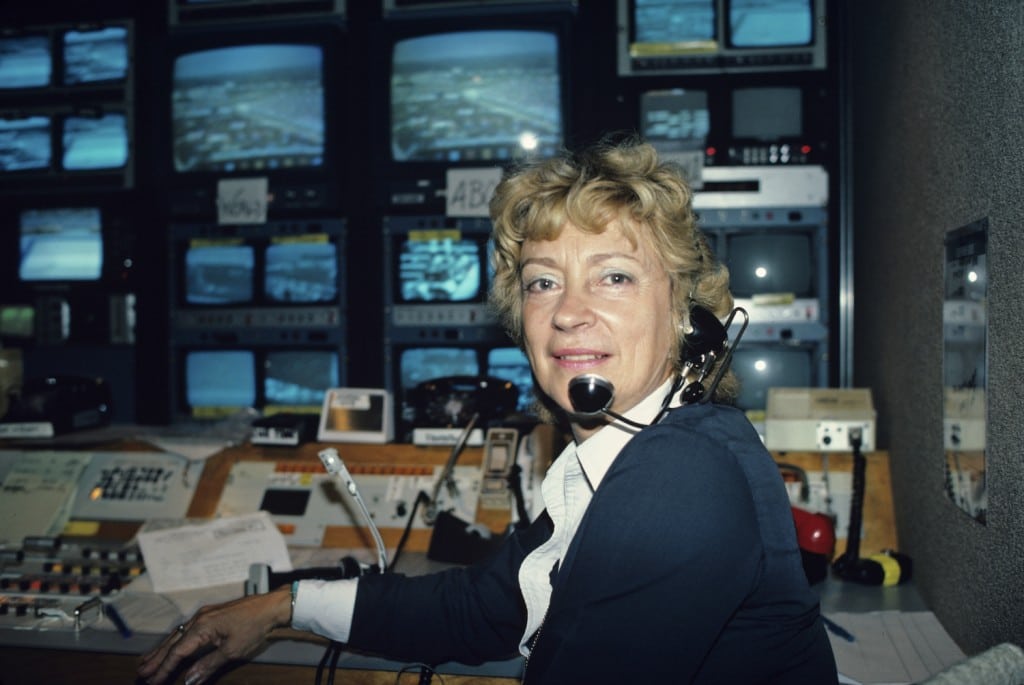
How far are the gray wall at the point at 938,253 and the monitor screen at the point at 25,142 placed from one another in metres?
2.60

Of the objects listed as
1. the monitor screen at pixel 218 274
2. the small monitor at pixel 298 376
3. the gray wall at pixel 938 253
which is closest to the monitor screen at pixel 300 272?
the monitor screen at pixel 218 274

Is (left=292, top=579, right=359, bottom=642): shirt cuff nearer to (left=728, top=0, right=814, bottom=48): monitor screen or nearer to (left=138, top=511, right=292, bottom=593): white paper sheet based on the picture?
(left=138, top=511, right=292, bottom=593): white paper sheet

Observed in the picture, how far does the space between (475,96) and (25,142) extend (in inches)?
63.1

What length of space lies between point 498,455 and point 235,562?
21.5 inches

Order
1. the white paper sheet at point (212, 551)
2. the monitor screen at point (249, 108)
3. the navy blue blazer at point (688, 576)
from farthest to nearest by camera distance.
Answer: the monitor screen at point (249, 108) → the white paper sheet at point (212, 551) → the navy blue blazer at point (688, 576)

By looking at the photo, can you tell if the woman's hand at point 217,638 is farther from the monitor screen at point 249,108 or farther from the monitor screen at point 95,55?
the monitor screen at point 95,55

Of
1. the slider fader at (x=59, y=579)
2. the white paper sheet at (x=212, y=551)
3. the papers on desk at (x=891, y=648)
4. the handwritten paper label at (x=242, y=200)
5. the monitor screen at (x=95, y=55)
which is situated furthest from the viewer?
the monitor screen at (x=95, y=55)

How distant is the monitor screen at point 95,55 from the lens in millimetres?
2654

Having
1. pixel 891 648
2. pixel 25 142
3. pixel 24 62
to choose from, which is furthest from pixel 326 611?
pixel 24 62

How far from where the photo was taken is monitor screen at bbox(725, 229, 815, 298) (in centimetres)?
215

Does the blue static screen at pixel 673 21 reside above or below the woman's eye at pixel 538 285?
above

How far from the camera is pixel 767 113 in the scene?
2.17 m

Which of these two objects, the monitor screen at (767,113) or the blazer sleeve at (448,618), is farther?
the monitor screen at (767,113)

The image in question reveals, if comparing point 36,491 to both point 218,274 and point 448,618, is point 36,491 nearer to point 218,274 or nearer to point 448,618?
point 218,274
